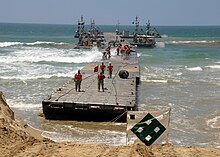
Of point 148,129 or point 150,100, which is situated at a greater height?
point 148,129

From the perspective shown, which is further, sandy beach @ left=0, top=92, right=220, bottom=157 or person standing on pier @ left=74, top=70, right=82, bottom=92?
person standing on pier @ left=74, top=70, right=82, bottom=92

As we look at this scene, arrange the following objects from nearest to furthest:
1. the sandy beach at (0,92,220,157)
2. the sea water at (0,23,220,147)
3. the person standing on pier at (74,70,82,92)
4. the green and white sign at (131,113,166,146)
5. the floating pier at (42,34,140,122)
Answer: the sandy beach at (0,92,220,157)
the green and white sign at (131,113,166,146)
the sea water at (0,23,220,147)
the floating pier at (42,34,140,122)
the person standing on pier at (74,70,82,92)

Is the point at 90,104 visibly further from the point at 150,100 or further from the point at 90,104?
the point at 150,100

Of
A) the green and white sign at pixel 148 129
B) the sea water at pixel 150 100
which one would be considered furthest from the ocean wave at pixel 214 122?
the green and white sign at pixel 148 129

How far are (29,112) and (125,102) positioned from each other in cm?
505

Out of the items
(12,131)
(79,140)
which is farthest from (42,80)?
(12,131)

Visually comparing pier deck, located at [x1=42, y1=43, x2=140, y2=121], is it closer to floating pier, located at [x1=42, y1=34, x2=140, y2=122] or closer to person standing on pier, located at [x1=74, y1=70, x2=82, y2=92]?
floating pier, located at [x1=42, y1=34, x2=140, y2=122]

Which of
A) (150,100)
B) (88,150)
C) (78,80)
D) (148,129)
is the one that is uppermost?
(148,129)

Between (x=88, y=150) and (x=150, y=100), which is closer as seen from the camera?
(x=88, y=150)

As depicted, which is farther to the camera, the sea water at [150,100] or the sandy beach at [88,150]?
the sea water at [150,100]

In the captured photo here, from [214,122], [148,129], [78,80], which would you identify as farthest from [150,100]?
[148,129]

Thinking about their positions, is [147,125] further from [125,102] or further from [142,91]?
[142,91]

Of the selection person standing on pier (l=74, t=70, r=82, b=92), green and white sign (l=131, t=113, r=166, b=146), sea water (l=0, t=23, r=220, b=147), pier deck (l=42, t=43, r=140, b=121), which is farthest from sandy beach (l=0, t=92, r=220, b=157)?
person standing on pier (l=74, t=70, r=82, b=92)

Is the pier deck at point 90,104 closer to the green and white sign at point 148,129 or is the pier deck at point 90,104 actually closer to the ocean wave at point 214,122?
the ocean wave at point 214,122
